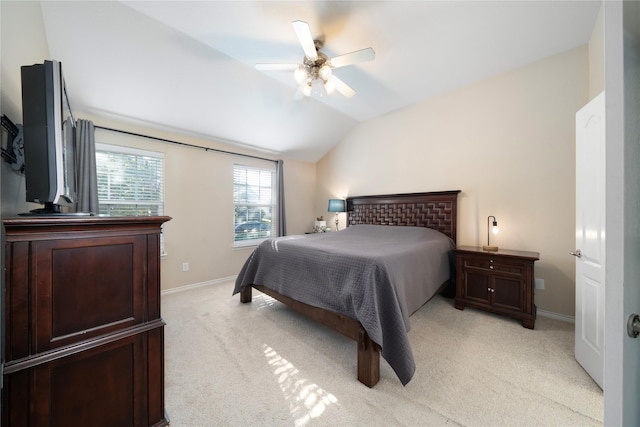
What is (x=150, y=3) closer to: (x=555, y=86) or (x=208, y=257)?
(x=208, y=257)

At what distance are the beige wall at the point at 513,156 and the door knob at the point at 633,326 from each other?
270cm

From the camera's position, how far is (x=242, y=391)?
1538mm

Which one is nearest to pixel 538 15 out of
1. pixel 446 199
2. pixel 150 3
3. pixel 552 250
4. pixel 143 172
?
pixel 446 199

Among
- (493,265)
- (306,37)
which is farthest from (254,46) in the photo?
(493,265)

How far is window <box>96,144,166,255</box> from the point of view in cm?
293

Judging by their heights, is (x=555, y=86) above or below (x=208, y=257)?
above

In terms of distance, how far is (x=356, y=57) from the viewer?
6.95 feet

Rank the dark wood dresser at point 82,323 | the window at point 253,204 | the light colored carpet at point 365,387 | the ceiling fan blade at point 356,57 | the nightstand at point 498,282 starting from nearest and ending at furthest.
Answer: the dark wood dresser at point 82,323
the light colored carpet at point 365,387
the ceiling fan blade at point 356,57
the nightstand at point 498,282
the window at point 253,204

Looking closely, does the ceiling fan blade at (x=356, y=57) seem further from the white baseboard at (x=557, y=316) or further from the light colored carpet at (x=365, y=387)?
the white baseboard at (x=557, y=316)

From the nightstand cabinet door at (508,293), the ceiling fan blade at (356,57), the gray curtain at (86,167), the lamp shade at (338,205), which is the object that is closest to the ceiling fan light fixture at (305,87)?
the ceiling fan blade at (356,57)

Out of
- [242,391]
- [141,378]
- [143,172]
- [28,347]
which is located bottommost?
[242,391]

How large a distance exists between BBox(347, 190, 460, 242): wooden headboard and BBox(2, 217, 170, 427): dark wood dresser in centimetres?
339

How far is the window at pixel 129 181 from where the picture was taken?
2.93 meters

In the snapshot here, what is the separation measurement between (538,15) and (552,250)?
237 cm
